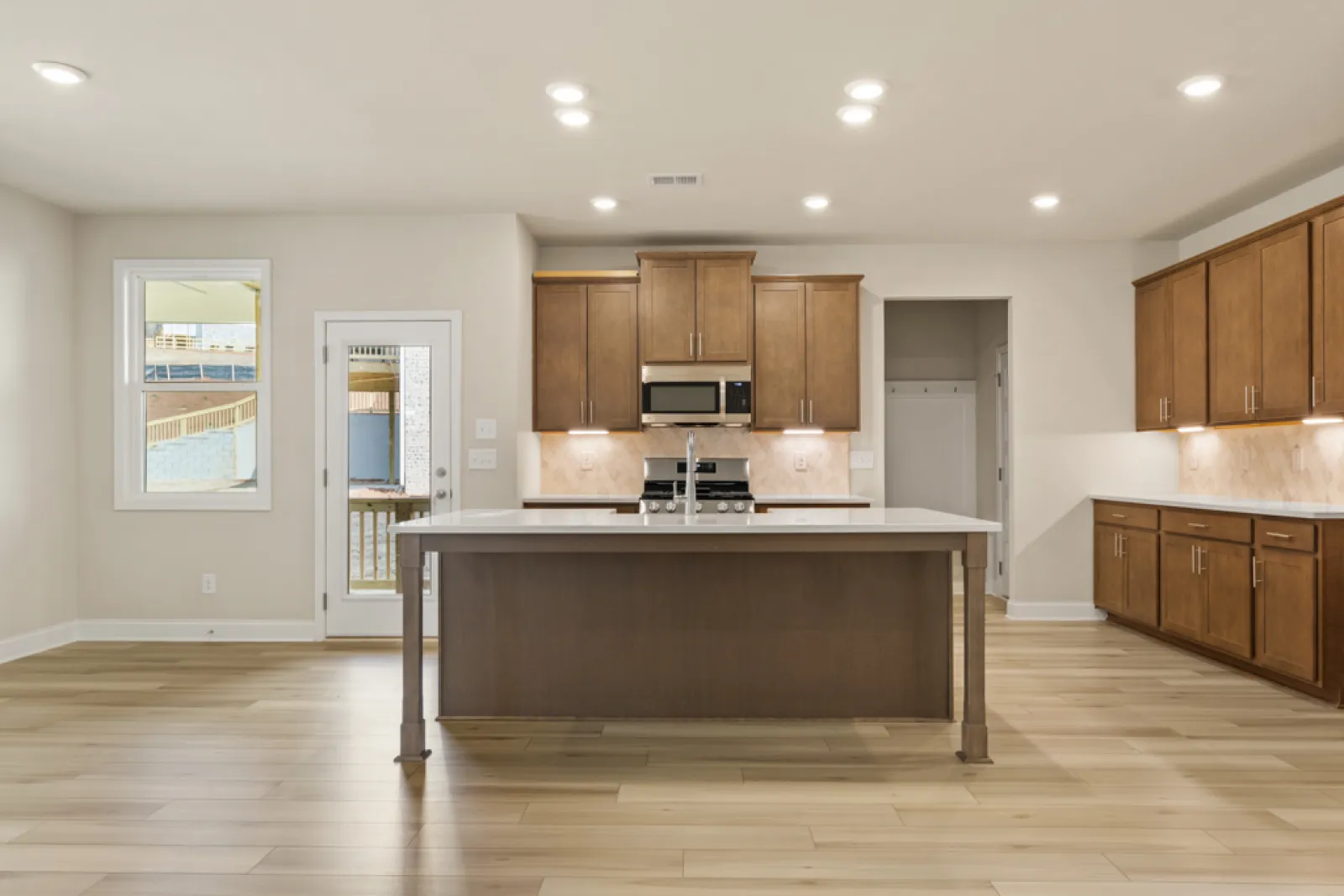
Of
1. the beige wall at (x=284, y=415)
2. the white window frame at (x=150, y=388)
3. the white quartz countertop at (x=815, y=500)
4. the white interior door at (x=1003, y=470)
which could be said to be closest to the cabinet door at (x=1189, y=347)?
the white interior door at (x=1003, y=470)

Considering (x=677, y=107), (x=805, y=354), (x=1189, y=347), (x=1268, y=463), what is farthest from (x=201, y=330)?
(x=1268, y=463)

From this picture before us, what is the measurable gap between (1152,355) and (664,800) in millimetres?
4876

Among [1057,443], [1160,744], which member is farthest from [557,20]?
[1057,443]

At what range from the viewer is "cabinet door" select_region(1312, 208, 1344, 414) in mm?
4207

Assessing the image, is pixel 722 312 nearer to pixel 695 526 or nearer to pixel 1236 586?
pixel 695 526

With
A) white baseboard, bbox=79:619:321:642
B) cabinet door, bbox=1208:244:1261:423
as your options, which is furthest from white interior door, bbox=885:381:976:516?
white baseboard, bbox=79:619:321:642

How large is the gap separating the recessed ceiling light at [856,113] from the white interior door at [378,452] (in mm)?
2741

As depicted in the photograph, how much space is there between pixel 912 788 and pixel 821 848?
60cm

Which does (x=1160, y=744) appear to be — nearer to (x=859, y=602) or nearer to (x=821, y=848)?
(x=859, y=602)

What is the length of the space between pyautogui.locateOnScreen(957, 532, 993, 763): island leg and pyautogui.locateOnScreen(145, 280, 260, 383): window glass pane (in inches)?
178

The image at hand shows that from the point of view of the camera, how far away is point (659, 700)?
12.2 feet

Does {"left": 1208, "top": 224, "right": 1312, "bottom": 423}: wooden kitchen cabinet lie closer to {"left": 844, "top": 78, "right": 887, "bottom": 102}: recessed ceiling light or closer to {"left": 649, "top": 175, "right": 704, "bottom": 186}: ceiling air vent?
{"left": 844, "top": 78, "right": 887, "bottom": 102}: recessed ceiling light

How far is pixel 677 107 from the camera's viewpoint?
151 inches

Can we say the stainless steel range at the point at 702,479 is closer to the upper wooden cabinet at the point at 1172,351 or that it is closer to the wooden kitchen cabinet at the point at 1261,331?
the upper wooden cabinet at the point at 1172,351
